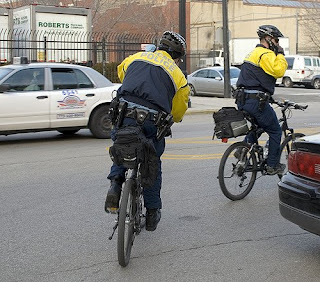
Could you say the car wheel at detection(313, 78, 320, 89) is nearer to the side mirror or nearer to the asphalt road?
the side mirror

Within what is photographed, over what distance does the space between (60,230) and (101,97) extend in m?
6.44

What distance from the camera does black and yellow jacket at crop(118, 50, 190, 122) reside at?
181 inches

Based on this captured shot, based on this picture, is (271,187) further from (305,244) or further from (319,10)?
(319,10)

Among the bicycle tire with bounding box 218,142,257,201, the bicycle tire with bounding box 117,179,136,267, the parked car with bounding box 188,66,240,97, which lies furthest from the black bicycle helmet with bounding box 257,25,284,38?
the parked car with bounding box 188,66,240,97

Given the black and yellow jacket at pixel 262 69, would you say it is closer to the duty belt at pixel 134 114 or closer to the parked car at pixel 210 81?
the duty belt at pixel 134 114

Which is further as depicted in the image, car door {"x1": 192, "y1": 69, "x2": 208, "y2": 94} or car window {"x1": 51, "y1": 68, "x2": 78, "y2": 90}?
car door {"x1": 192, "y1": 69, "x2": 208, "y2": 94}

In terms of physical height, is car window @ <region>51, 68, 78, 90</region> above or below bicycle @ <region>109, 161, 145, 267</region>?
above

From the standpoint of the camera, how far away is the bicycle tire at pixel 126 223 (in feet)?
14.0

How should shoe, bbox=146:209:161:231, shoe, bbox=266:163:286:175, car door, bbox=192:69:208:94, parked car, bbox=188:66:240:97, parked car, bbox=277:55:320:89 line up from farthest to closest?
parked car, bbox=277:55:320:89
car door, bbox=192:69:208:94
parked car, bbox=188:66:240:97
shoe, bbox=266:163:286:175
shoe, bbox=146:209:161:231

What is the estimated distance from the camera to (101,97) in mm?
11711

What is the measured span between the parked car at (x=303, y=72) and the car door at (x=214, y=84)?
1036cm

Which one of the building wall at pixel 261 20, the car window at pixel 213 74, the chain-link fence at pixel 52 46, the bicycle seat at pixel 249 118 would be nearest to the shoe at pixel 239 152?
the bicycle seat at pixel 249 118

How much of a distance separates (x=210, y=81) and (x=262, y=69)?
17983 mm


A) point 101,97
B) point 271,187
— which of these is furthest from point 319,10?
point 271,187
